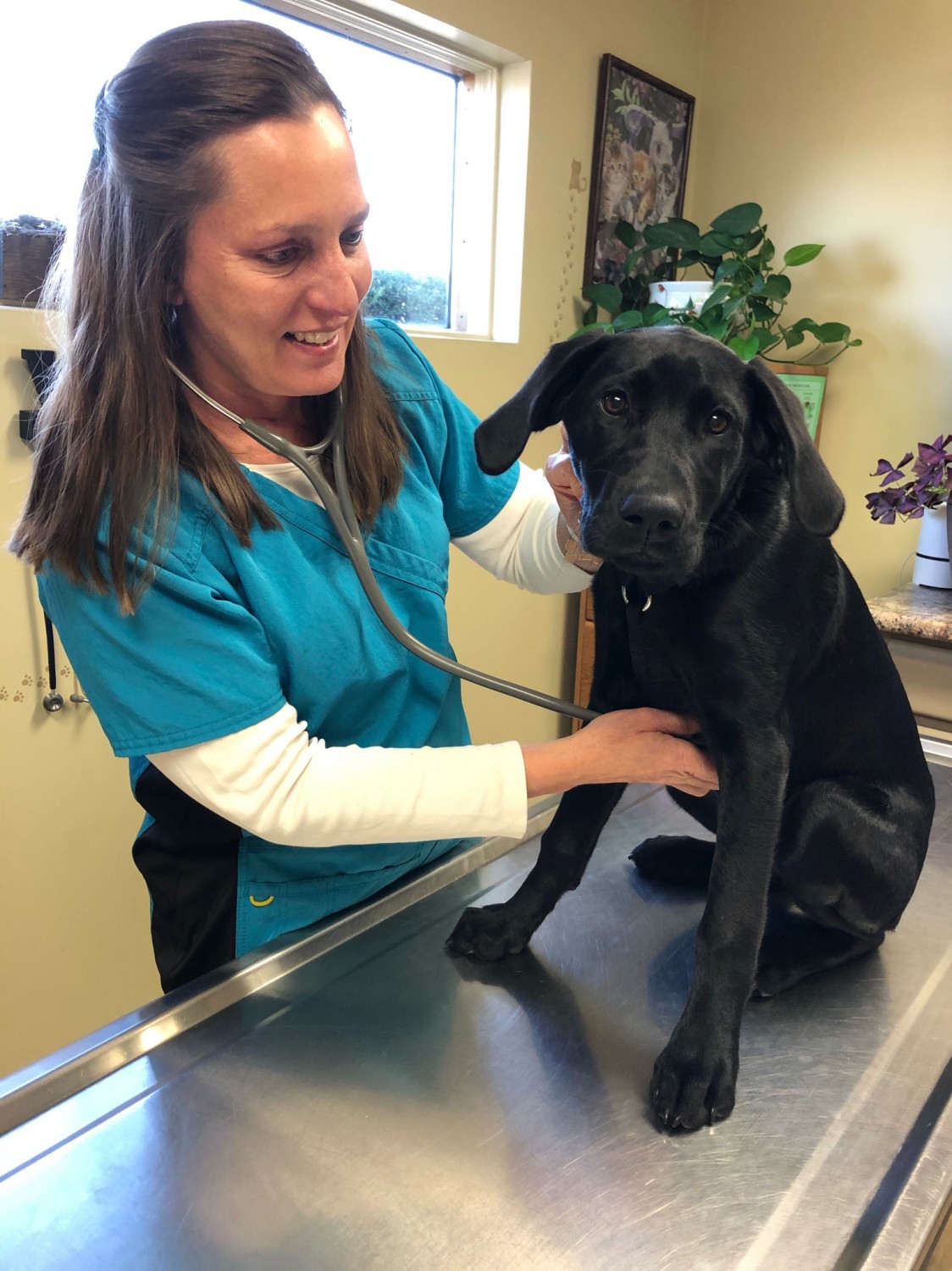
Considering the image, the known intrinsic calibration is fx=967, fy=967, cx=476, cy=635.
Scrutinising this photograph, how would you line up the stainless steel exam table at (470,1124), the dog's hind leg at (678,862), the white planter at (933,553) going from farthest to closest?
the white planter at (933,553) < the dog's hind leg at (678,862) < the stainless steel exam table at (470,1124)

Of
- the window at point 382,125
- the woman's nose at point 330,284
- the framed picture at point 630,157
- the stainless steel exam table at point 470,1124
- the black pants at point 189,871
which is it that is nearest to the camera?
the stainless steel exam table at point 470,1124

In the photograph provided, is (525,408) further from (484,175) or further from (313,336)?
(484,175)

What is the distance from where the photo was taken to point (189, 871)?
3.43 feet

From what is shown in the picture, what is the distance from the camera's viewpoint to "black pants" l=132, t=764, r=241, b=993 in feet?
3.36

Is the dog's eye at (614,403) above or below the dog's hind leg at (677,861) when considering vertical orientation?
above

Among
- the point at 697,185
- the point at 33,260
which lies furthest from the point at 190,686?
the point at 697,185

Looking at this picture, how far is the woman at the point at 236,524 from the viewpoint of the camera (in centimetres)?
83

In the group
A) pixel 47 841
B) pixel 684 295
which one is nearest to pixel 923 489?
pixel 684 295

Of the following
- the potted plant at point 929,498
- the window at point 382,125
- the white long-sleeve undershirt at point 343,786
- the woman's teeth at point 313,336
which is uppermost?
the window at point 382,125

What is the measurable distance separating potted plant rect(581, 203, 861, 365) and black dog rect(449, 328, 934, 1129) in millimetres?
1557

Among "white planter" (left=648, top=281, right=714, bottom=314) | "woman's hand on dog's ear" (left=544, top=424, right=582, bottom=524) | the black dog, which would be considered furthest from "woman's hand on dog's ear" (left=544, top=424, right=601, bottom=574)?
"white planter" (left=648, top=281, right=714, bottom=314)

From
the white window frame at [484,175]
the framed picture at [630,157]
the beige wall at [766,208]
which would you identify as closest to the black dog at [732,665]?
the beige wall at [766,208]

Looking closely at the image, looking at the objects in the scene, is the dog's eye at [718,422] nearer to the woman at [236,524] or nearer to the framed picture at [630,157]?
the woman at [236,524]

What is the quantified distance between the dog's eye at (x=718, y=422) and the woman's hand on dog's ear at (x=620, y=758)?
0.28 meters
